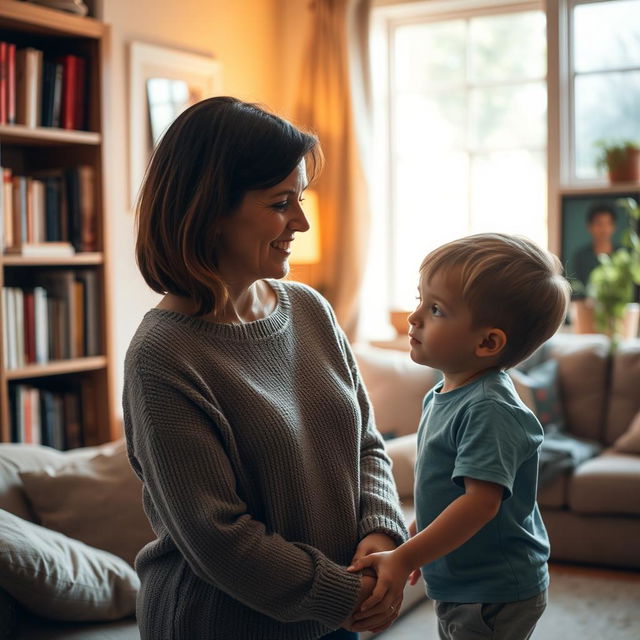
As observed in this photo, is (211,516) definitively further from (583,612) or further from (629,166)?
(629,166)

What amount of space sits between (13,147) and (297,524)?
9.85ft

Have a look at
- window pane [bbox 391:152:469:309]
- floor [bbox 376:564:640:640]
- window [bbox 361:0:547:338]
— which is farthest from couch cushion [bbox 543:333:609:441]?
window pane [bbox 391:152:469:309]

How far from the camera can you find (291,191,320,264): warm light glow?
4707mm

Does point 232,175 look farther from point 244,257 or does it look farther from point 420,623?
point 420,623

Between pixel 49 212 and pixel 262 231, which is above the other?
pixel 49 212

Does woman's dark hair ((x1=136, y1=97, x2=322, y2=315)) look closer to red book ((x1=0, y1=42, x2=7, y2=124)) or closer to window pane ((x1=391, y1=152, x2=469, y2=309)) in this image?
red book ((x1=0, y1=42, x2=7, y2=124))

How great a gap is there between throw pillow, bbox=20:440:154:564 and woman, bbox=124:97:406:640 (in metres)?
1.01

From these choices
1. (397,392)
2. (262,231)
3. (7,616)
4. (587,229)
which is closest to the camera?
(262,231)

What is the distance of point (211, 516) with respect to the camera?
1.14 meters

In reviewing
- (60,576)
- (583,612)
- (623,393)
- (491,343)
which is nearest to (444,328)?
(491,343)

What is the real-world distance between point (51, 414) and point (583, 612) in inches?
85.6

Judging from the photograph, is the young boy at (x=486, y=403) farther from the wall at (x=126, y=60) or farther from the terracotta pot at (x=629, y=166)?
the terracotta pot at (x=629, y=166)

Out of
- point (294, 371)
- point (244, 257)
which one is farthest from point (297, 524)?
point (244, 257)

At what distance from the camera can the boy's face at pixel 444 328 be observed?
1375 mm
